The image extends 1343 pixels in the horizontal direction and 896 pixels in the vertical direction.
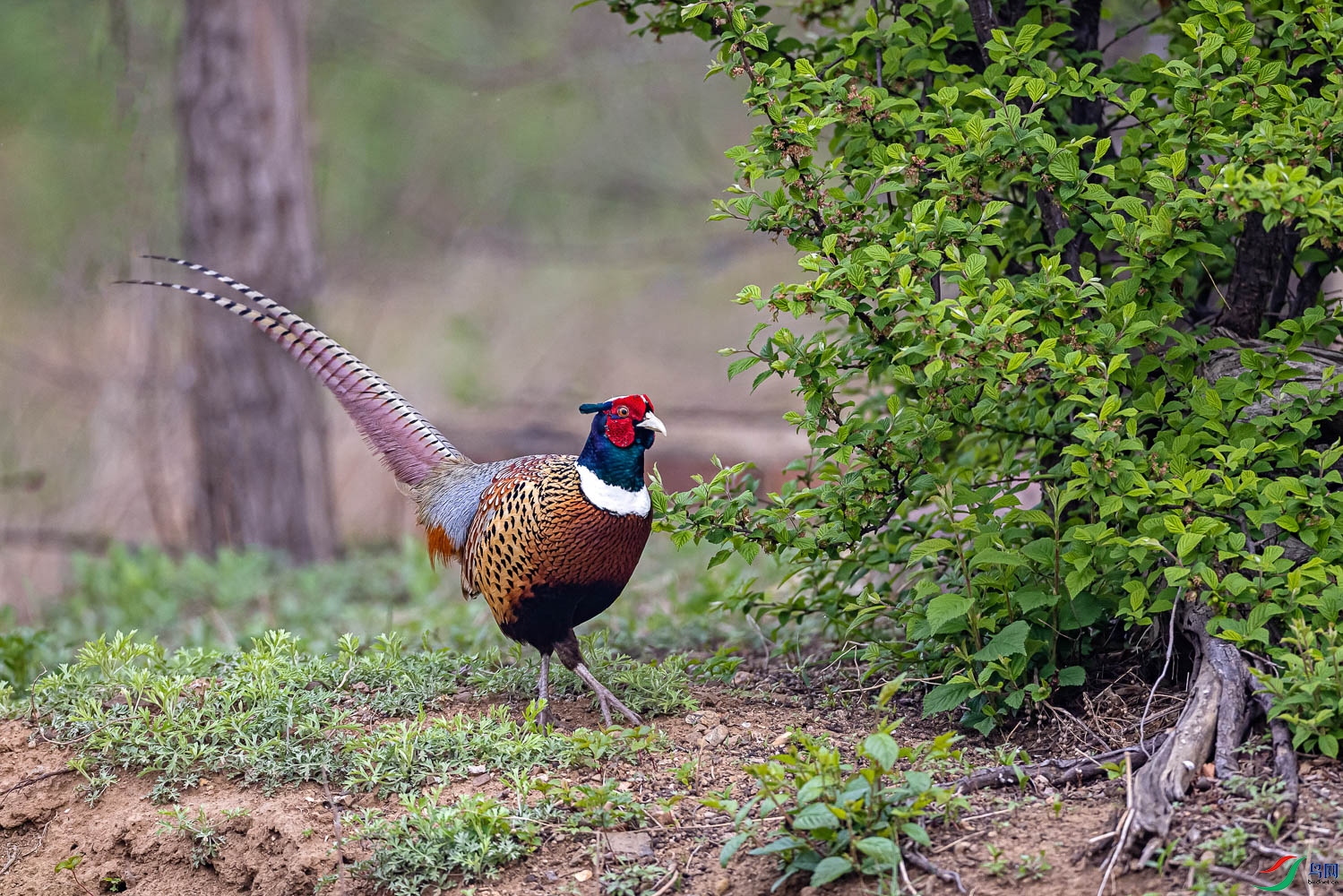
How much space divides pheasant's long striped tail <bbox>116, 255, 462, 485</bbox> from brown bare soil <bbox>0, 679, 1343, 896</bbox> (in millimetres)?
1162

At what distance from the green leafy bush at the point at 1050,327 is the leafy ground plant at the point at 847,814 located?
62 cm

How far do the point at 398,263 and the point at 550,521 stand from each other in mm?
10420

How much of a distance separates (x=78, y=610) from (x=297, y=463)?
194 centimetres

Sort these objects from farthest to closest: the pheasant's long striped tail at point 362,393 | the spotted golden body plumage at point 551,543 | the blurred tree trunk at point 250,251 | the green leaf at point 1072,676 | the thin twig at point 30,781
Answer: the blurred tree trunk at point 250,251, the pheasant's long striped tail at point 362,393, the spotted golden body plumage at point 551,543, the thin twig at point 30,781, the green leaf at point 1072,676

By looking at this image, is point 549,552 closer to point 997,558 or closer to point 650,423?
point 650,423

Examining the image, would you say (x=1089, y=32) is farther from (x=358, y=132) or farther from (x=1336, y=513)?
(x=358, y=132)

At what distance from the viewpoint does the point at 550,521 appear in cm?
365

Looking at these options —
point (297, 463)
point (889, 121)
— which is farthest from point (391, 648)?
point (297, 463)

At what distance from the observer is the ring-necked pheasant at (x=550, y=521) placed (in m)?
3.65

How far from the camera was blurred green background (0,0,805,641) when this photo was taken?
321 inches

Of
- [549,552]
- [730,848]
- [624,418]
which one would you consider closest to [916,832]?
A: [730,848]

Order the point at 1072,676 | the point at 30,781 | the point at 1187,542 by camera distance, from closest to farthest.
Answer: the point at 1187,542, the point at 1072,676, the point at 30,781

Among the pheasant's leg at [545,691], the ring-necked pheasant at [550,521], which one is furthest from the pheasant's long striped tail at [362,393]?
the pheasant's leg at [545,691]

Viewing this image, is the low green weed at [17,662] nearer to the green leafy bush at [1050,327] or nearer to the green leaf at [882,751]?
the green leafy bush at [1050,327]
